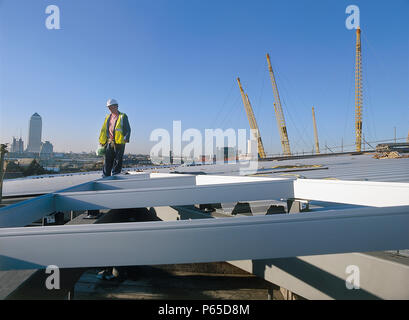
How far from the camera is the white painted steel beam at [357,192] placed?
1401 mm

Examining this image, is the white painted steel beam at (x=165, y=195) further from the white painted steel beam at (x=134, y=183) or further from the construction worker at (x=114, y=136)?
the construction worker at (x=114, y=136)

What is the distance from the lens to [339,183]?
66.3 inches

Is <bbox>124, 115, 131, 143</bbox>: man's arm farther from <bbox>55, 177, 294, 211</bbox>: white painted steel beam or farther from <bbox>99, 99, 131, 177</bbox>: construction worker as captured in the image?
<bbox>55, 177, 294, 211</bbox>: white painted steel beam

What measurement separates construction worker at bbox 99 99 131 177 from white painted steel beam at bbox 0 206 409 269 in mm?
3639

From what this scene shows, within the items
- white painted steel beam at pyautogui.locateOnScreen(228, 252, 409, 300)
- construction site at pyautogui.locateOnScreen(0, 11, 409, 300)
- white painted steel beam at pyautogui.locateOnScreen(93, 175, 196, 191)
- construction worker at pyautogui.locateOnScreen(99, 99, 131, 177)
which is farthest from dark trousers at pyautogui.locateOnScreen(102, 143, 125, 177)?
white painted steel beam at pyautogui.locateOnScreen(228, 252, 409, 300)

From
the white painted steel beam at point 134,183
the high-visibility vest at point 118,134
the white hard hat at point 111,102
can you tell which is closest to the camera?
the white painted steel beam at point 134,183

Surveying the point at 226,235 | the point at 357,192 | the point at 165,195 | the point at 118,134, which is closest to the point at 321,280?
the point at 357,192

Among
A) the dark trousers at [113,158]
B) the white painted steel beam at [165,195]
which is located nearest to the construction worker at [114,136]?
the dark trousers at [113,158]

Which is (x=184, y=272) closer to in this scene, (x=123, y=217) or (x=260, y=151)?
(x=123, y=217)

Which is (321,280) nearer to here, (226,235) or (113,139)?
(226,235)

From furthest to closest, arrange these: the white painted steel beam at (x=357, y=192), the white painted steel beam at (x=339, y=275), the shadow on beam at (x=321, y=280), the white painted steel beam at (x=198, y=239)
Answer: the shadow on beam at (x=321, y=280)
the white painted steel beam at (x=339, y=275)
the white painted steel beam at (x=357, y=192)
the white painted steel beam at (x=198, y=239)

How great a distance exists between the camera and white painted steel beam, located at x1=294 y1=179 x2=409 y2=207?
55.2 inches

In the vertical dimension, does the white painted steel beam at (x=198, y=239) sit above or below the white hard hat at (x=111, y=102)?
below
